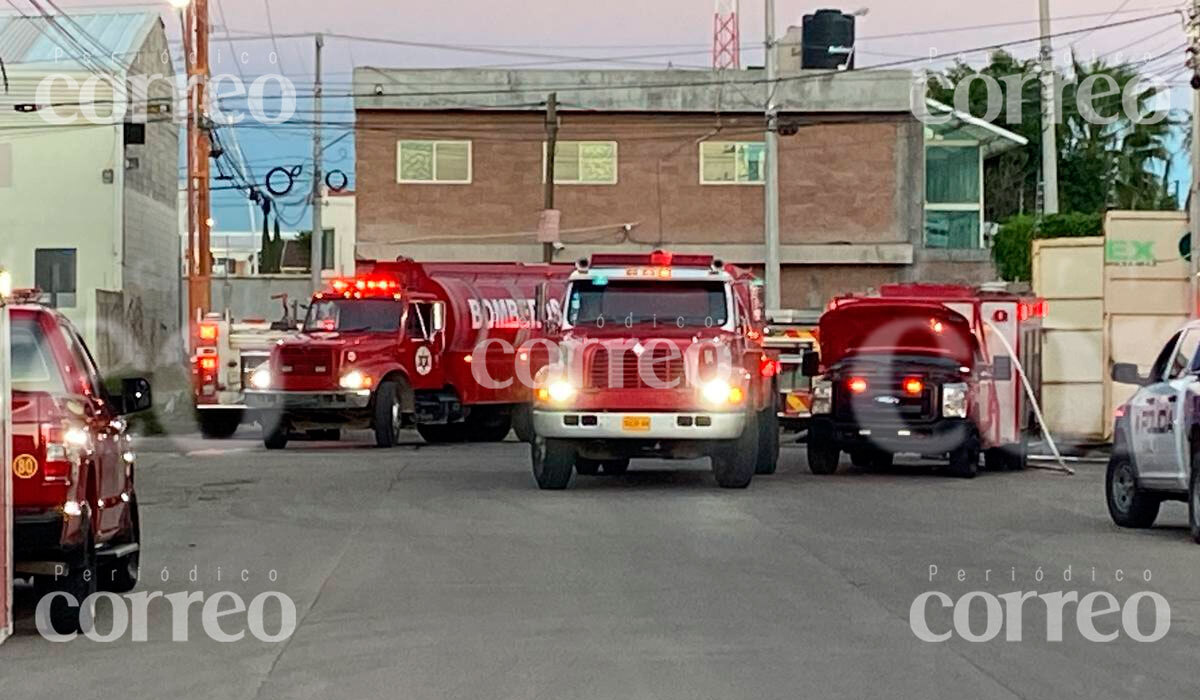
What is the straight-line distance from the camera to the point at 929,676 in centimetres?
998

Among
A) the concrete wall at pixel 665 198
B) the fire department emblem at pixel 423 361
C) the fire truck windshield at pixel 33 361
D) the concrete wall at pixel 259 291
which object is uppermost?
the concrete wall at pixel 665 198

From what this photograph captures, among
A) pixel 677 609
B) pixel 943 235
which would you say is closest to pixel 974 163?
pixel 943 235

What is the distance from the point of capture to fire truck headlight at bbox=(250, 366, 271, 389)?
1198 inches

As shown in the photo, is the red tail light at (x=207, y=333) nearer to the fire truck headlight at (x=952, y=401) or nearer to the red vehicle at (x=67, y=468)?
the fire truck headlight at (x=952, y=401)

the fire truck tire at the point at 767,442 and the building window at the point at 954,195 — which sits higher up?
the building window at the point at 954,195

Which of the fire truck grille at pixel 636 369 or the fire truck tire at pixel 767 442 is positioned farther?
the fire truck tire at pixel 767 442

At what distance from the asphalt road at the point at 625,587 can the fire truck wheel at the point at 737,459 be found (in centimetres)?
31

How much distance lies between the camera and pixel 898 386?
79.9ft

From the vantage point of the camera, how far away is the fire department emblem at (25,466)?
10.8 meters

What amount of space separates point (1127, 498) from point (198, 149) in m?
23.8

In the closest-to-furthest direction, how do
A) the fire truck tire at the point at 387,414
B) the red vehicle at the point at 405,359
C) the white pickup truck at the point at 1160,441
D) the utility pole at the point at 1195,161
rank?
1. the white pickup truck at the point at 1160,441
2. the utility pole at the point at 1195,161
3. the red vehicle at the point at 405,359
4. the fire truck tire at the point at 387,414

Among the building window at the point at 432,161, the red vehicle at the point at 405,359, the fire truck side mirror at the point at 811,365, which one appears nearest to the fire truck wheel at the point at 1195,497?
the fire truck side mirror at the point at 811,365

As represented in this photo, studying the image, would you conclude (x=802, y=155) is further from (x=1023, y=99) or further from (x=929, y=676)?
(x=929, y=676)

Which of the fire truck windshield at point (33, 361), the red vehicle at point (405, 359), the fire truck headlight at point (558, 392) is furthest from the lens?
the red vehicle at point (405, 359)
